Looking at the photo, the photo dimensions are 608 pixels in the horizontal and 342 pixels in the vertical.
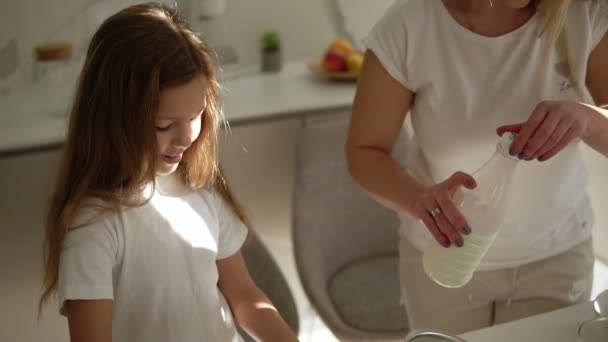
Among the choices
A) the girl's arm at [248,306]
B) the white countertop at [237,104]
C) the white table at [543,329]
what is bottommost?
the white countertop at [237,104]

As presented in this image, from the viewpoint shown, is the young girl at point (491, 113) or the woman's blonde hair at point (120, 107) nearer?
the woman's blonde hair at point (120, 107)

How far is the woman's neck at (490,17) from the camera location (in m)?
1.08

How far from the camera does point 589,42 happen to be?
105cm

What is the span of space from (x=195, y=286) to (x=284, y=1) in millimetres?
1368

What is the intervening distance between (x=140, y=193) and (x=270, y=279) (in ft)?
1.59

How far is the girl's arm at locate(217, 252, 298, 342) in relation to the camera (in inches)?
43.8

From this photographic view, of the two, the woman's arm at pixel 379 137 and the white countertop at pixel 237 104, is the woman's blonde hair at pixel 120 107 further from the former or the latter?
the white countertop at pixel 237 104

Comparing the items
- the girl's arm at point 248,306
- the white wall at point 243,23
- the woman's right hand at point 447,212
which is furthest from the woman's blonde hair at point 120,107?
the white wall at point 243,23

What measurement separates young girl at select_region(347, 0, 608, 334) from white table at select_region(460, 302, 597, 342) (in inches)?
3.5

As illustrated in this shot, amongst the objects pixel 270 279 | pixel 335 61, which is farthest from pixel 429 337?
pixel 335 61

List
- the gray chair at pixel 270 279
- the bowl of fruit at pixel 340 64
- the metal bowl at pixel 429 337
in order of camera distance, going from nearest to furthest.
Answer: the metal bowl at pixel 429 337, the gray chair at pixel 270 279, the bowl of fruit at pixel 340 64

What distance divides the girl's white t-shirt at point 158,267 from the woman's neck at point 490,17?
44 centimetres

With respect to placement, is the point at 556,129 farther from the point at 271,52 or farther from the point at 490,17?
the point at 271,52

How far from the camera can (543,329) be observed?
0.99 metres
